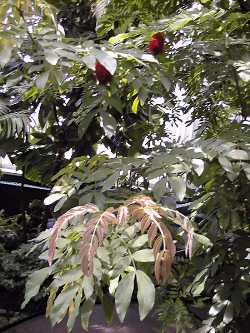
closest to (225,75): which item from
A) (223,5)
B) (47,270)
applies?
(223,5)

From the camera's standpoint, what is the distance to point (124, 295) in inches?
29.8

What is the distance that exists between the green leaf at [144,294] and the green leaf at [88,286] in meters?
0.08

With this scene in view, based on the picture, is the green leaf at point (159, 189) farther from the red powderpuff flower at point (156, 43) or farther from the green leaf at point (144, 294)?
the red powderpuff flower at point (156, 43)

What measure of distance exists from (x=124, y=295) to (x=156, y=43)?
2.29 feet

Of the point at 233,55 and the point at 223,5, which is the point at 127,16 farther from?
the point at 233,55

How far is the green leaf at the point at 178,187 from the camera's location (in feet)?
3.02

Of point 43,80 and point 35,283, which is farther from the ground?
point 43,80

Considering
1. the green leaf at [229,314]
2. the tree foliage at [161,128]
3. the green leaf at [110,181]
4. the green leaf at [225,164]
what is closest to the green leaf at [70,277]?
the tree foliage at [161,128]

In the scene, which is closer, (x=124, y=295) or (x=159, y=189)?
(x=124, y=295)

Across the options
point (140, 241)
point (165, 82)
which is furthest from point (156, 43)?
point (140, 241)

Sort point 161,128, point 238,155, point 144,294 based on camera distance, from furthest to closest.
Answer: point 161,128
point 238,155
point 144,294

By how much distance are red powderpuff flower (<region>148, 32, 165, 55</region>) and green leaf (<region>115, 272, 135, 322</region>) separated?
25.0 inches

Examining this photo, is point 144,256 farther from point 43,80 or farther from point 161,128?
point 161,128

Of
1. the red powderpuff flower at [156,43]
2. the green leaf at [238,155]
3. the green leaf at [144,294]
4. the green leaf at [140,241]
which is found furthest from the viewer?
the red powderpuff flower at [156,43]
